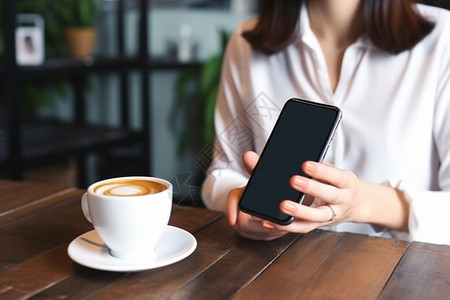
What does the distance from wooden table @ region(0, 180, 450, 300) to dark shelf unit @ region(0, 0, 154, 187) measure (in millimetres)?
1281

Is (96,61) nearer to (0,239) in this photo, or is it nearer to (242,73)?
(242,73)

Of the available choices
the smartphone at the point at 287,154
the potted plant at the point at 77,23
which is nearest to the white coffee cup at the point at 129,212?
the smartphone at the point at 287,154

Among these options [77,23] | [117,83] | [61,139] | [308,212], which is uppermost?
[77,23]

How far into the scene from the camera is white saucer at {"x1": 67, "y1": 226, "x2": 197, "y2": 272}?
636 mm

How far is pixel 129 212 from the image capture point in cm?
62

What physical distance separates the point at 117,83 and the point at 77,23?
49cm

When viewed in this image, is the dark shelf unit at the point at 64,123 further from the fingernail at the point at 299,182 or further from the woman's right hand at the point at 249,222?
the fingernail at the point at 299,182

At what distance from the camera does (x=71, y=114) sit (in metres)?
3.05

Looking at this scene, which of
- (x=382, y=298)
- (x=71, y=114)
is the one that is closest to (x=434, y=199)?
(x=382, y=298)

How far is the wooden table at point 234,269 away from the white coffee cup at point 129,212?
3 cm

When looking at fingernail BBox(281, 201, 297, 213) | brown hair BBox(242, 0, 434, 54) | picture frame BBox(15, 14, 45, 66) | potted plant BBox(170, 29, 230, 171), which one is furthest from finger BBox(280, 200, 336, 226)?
potted plant BBox(170, 29, 230, 171)

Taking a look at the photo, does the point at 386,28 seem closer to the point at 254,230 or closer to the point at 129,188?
the point at 254,230

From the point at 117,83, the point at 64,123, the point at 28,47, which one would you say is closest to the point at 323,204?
the point at 28,47

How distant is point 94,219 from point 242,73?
0.64 metres
